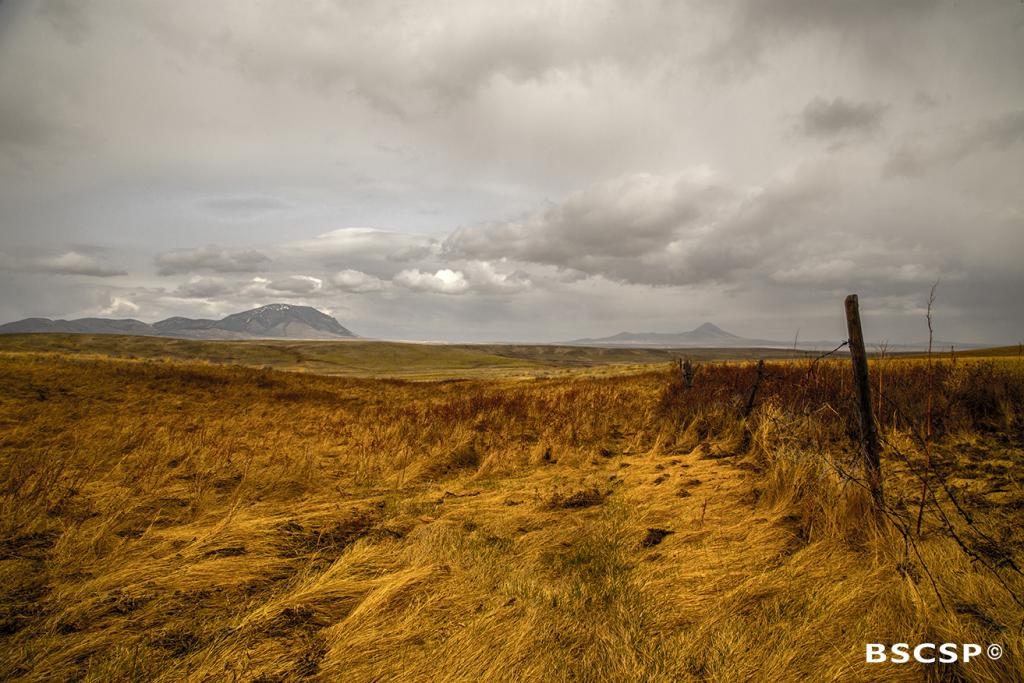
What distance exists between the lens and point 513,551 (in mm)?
4516

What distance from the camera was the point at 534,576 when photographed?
12.7ft

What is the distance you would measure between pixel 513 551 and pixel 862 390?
427cm

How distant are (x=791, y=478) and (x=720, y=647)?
10.8ft

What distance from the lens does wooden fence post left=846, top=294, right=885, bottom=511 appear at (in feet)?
16.5

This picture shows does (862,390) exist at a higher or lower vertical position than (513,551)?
higher

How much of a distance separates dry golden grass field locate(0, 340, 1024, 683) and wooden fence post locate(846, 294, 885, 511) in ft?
1.52

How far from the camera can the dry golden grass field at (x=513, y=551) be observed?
110 inches

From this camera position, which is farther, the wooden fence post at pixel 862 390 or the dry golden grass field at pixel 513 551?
the wooden fence post at pixel 862 390

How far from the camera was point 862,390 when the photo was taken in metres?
5.20

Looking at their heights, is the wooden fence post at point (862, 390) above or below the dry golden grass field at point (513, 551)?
above

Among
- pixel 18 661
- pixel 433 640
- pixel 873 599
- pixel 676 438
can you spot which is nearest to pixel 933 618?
pixel 873 599

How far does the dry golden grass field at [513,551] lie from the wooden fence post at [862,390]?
462mm

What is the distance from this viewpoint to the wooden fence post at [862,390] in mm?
5039

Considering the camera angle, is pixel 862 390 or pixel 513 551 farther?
pixel 862 390
